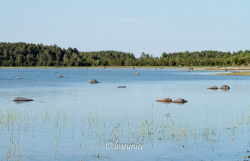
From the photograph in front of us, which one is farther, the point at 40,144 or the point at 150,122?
the point at 150,122

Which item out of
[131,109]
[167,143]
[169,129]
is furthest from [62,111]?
[167,143]

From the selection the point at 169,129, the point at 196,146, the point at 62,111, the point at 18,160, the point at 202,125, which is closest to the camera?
the point at 18,160

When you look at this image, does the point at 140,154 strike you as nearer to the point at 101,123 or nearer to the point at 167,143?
the point at 167,143

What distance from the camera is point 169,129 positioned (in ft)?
91.2

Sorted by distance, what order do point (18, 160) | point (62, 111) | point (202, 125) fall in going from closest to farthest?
point (18, 160) → point (202, 125) → point (62, 111)

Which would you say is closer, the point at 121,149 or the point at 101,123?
the point at 121,149

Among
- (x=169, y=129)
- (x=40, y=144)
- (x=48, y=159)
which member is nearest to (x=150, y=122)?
(x=169, y=129)

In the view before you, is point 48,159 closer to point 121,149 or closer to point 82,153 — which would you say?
point 82,153

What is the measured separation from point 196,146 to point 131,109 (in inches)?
703

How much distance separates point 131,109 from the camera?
4025 cm

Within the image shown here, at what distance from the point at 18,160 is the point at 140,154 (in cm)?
561

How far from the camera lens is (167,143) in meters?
23.5

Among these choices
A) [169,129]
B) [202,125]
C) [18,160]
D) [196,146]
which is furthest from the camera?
[202,125]

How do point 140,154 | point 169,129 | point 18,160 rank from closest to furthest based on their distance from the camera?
point 18,160
point 140,154
point 169,129
